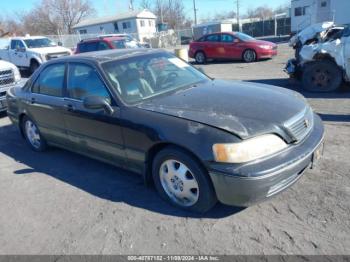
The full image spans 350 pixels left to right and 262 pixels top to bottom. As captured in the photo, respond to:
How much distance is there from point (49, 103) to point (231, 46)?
12520 mm

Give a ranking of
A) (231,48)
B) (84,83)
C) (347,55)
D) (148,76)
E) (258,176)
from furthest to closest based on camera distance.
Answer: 1. (231,48)
2. (347,55)
3. (84,83)
4. (148,76)
5. (258,176)

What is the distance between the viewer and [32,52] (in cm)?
1498

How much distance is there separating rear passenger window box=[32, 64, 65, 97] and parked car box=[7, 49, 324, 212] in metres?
0.02

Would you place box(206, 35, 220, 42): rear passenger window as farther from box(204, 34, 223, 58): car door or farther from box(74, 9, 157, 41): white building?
box(74, 9, 157, 41): white building

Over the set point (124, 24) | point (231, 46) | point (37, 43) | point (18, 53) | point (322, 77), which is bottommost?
point (322, 77)

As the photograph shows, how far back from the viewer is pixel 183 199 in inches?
134

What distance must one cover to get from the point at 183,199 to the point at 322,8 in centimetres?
3232

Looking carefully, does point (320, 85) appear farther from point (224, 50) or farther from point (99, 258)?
point (224, 50)

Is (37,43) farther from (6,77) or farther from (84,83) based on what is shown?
(84,83)

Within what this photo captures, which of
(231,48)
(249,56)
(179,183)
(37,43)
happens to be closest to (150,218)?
(179,183)

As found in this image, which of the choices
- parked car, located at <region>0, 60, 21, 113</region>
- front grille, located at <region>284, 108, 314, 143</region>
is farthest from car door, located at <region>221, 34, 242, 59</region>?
front grille, located at <region>284, 108, 314, 143</region>

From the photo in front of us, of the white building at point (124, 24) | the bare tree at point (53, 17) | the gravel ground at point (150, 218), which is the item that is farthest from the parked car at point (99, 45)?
the bare tree at point (53, 17)

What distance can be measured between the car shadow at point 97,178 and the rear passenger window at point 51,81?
3.56 ft

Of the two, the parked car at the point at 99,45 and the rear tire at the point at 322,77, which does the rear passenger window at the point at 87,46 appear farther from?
the rear tire at the point at 322,77
